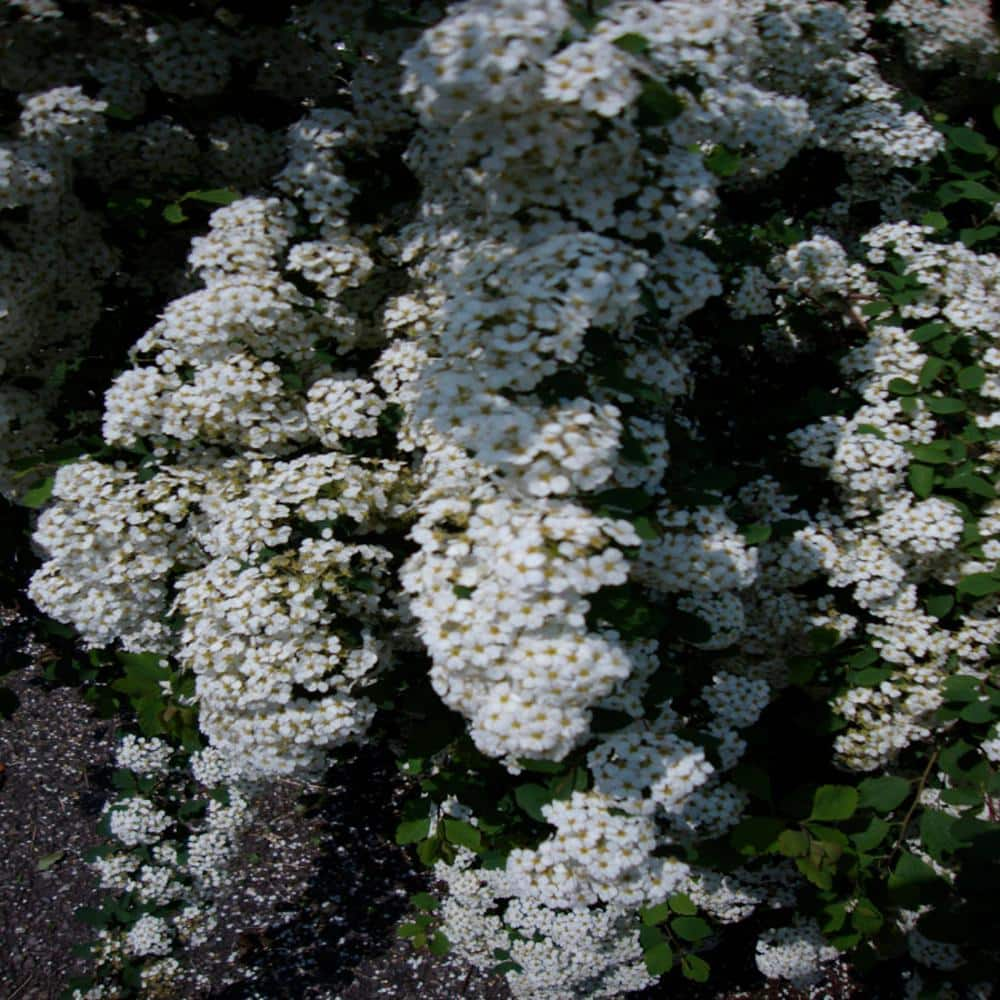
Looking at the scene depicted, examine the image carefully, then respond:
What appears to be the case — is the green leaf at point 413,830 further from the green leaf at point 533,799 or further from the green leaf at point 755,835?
the green leaf at point 755,835

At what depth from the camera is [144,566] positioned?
9.75ft

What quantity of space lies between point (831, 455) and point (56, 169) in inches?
115

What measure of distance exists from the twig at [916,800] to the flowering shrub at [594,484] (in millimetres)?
33

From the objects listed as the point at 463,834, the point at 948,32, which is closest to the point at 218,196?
the point at 463,834

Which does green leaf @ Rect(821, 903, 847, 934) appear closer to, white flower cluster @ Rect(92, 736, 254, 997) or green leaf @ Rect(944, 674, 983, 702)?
green leaf @ Rect(944, 674, 983, 702)

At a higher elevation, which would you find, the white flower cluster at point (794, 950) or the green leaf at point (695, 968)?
the green leaf at point (695, 968)

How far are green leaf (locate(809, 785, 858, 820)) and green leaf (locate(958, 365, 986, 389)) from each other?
59.6 inches

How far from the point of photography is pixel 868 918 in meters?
3.21

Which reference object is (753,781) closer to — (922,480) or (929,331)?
(922,480)

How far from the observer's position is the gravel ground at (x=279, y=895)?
4844 mm

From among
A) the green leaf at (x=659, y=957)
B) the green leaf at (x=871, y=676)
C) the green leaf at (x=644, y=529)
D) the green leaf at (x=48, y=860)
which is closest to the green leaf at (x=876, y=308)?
the green leaf at (x=871, y=676)

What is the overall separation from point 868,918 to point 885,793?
447mm

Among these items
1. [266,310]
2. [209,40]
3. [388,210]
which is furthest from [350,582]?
[209,40]

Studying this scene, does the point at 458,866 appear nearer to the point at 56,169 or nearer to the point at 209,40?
the point at 56,169
